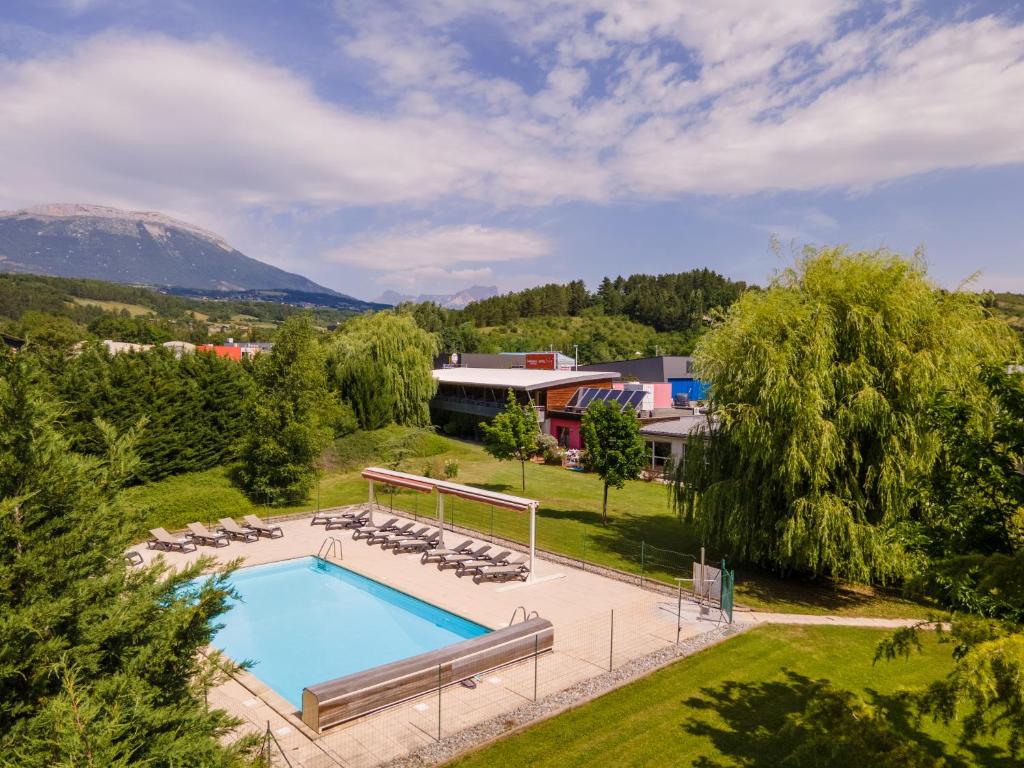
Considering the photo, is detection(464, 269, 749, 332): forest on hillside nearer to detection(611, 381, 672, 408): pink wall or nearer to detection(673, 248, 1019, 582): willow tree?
detection(611, 381, 672, 408): pink wall

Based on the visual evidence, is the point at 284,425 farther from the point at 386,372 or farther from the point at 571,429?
the point at 571,429

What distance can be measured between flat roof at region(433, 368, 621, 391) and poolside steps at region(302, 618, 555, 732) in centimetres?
2817

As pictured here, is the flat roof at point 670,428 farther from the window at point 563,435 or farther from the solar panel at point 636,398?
the window at point 563,435

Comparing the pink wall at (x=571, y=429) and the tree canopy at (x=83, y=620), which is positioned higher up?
the tree canopy at (x=83, y=620)

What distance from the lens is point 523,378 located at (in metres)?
44.9

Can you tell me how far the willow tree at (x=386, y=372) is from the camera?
38.4m

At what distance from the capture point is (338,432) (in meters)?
36.5

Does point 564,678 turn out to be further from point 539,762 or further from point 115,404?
point 115,404

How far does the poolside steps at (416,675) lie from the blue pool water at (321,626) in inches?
90.1

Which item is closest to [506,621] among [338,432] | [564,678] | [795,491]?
[564,678]

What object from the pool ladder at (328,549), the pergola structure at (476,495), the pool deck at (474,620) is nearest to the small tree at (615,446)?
the pergola structure at (476,495)

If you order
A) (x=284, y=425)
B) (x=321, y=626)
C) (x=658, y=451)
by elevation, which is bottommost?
(x=321, y=626)

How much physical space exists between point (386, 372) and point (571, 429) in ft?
41.0

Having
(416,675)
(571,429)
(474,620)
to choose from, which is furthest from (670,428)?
(416,675)
